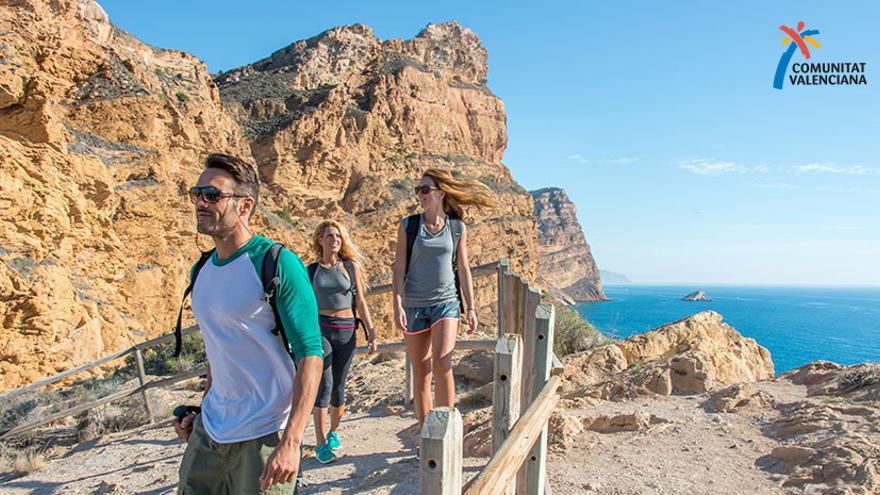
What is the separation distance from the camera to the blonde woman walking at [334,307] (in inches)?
149

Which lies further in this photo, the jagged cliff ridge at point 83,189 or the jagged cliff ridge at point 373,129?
the jagged cliff ridge at point 373,129

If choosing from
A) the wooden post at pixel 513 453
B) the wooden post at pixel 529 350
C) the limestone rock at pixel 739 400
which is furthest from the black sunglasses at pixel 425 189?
the limestone rock at pixel 739 400

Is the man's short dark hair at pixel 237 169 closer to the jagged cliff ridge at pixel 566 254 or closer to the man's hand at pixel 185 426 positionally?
the man's hand at pixel 185 426

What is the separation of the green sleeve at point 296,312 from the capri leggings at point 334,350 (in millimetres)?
2016

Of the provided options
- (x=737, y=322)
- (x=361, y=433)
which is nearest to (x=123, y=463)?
(x=361, y=433)

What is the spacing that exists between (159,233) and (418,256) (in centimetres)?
1316

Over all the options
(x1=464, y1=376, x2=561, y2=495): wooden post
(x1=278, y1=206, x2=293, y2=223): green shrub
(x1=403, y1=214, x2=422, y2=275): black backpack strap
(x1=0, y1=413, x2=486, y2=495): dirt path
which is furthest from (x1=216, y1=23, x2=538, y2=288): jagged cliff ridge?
(x1=464, y1=376, x2=561, y2=495): wooden post

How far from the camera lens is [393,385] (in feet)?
22.9

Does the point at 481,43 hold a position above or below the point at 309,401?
above

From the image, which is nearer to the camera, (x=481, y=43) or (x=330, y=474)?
(x=330, y=474)

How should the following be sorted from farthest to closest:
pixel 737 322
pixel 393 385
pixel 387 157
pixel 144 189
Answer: pixel 737 322 → pixel 387 157 → pixel 144 189 → pixel 393 385

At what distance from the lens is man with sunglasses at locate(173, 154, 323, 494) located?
5.64 feet

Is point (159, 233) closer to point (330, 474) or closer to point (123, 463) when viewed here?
point (123, 463)

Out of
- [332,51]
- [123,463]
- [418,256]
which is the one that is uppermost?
[332,51]
